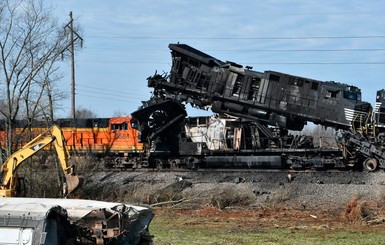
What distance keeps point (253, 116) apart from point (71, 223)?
23.5 metres

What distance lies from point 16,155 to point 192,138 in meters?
18.0

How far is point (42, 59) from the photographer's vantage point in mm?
25750

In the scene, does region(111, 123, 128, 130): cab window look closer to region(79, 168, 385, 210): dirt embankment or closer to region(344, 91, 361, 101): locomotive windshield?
region(79, 168, 385, 210): dirt embankment

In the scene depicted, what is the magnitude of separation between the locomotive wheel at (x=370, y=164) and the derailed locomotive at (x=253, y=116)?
0.14ft

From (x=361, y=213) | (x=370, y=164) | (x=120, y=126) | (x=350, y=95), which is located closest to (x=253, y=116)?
(x=350, y=95)

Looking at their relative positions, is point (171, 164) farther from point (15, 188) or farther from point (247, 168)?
point (15, 188)

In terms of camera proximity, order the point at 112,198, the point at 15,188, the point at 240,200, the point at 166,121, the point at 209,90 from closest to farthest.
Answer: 1. the point at 15,188
2. the point at 240,200
3. the point at 112,198
4. the point at 209,90
5. the point at 166,121

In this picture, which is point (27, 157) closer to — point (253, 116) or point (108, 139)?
point (253, 116)

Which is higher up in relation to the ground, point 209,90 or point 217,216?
point 209,90

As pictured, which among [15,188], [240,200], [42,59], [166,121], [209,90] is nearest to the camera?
[15,188]

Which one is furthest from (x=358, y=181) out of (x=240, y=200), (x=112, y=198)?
(x=112, y=198)

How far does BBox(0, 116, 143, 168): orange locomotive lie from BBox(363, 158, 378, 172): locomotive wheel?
1413 centimetres

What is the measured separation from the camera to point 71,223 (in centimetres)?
751

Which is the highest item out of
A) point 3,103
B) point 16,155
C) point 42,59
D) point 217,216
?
point 42,59
